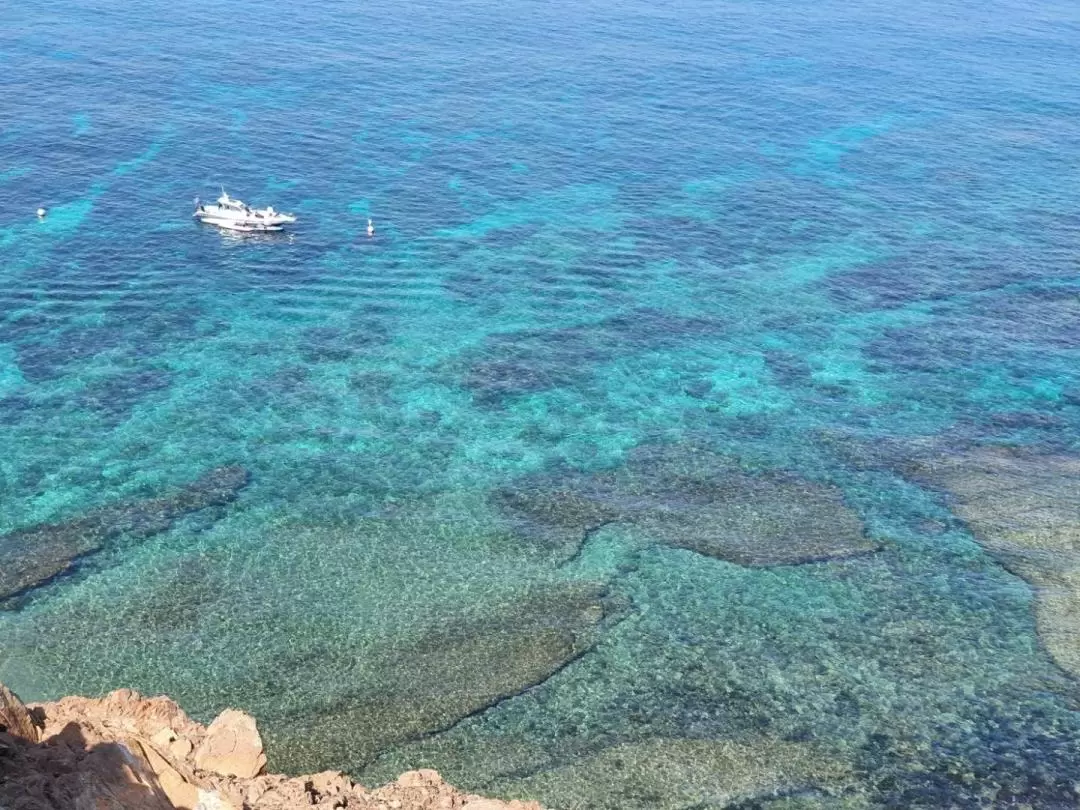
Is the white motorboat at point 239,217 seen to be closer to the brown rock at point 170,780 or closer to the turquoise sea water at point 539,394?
the turquoise sea water at point 539,394

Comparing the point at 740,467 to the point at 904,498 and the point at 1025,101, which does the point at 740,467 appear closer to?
the point at 904,498

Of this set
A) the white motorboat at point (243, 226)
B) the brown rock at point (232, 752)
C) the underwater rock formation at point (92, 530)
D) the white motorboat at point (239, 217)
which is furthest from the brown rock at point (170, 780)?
the white motorboat at point (243, 226)

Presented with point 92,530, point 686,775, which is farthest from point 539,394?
point 686,775

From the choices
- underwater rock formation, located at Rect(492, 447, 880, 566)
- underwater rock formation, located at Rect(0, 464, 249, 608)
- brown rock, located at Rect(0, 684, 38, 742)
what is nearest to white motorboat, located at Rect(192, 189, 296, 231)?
underwater rock formation, located at Rect(0, 464, 249, 608)

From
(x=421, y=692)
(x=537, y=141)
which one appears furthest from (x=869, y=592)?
(x=537, y=141)

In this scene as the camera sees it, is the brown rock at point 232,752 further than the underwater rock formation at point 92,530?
No

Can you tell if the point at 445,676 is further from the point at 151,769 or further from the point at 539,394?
the point at 539,394

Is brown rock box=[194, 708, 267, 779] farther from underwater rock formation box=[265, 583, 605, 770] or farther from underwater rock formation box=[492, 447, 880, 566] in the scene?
underwater rock formation box=[492, 447, 880, 566]
